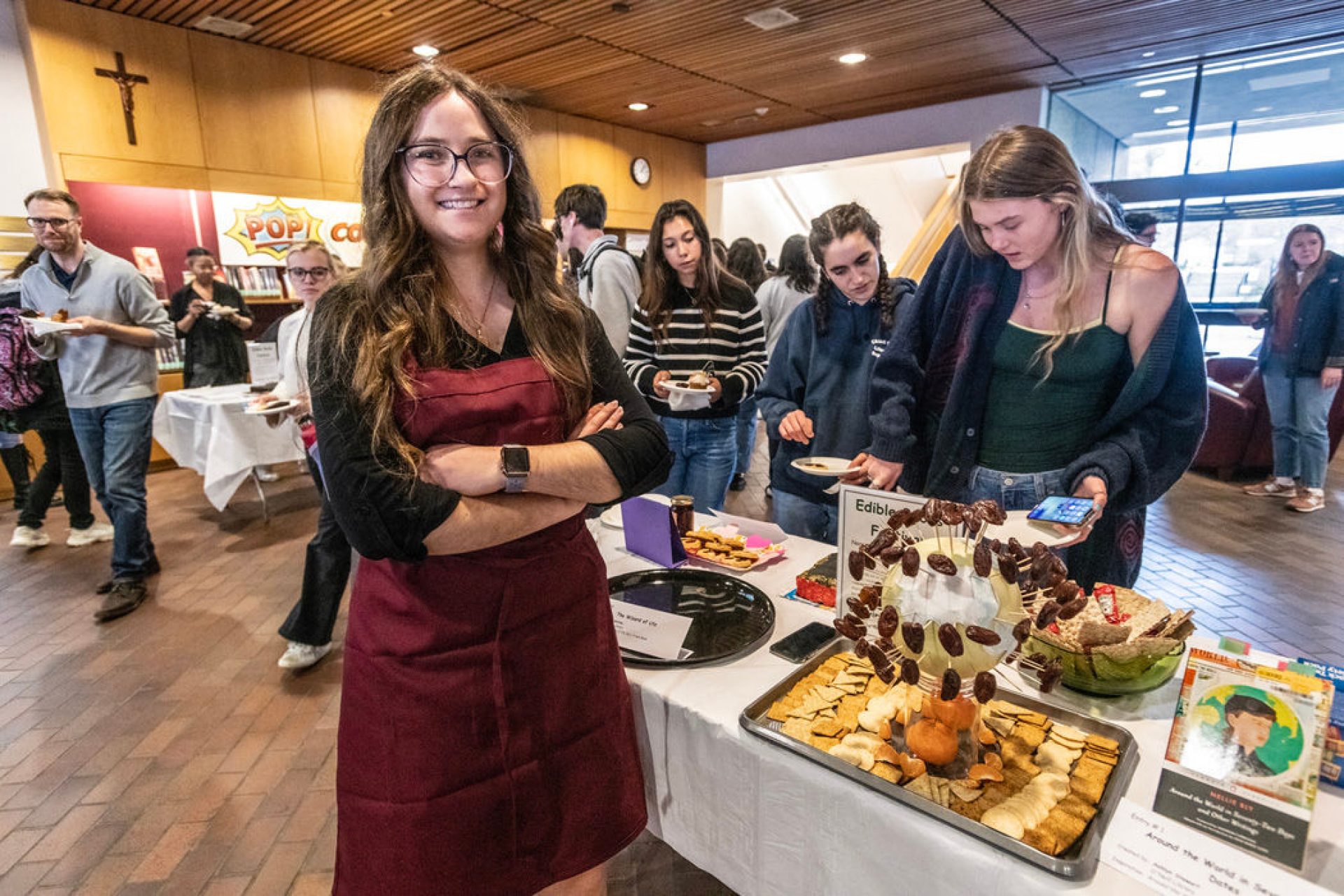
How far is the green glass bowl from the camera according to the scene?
100 cm

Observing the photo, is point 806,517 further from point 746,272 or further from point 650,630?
point 746,272

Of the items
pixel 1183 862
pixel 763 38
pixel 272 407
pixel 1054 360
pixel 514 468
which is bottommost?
pixel 1183 862

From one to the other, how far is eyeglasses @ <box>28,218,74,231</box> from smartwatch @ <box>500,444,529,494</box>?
3.04m

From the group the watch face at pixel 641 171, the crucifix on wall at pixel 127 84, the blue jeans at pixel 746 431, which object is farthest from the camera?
the watch face at pixel 641 171

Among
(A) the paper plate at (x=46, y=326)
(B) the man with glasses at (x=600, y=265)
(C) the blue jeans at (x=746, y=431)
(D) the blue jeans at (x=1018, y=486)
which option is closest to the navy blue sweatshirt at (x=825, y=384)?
(D) the blue jeans at (x=1018, y=486)

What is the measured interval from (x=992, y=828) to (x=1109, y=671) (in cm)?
→ 36

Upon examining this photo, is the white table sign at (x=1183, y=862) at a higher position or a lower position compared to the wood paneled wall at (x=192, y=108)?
lower

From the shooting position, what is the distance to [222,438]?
3951 mm

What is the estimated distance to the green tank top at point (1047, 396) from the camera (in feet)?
4.50

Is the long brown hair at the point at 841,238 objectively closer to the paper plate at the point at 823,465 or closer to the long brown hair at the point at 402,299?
the paper plate at the point at 823,465

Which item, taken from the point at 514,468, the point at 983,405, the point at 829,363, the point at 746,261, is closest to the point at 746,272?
the point at 746,261

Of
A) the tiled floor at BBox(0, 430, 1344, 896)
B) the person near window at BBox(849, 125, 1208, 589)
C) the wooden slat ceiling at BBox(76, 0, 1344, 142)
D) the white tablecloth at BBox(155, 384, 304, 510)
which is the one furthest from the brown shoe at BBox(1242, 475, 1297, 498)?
the white tablecloth at BBox(155, 384, 304, 510)

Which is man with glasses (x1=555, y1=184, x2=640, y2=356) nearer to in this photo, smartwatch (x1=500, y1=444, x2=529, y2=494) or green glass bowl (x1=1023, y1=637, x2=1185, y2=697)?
smartwatch (x1=500, y1=444, x2=529, y2=494)

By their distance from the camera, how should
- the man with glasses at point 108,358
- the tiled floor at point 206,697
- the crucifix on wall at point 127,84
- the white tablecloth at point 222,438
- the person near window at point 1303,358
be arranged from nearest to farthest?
1. the tiled floor at point 206,697
2. the man with glasses at point 108,358
3. the white tablecloth at point 222,438
4. the person near window at point 1303,358
5. the crucifix on wall at point 127,84
